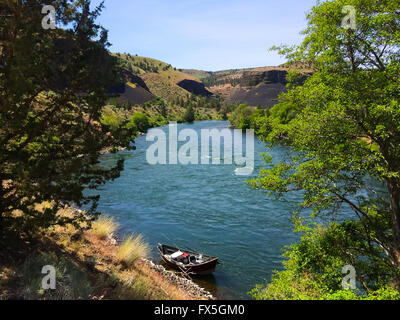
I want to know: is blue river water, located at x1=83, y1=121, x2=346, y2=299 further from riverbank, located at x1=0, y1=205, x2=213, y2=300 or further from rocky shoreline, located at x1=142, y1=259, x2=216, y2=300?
riverbank, located at x1=0, y1=205, x2=213, y2=300

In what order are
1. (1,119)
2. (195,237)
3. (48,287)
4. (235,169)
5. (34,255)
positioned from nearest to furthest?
(1,119)
(48,287)
(34,255)
(195,237)
(235,169)

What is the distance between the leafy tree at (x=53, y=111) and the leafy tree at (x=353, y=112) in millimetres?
7983

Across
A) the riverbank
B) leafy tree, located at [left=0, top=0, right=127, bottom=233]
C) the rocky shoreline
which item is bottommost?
the rocky shoreline

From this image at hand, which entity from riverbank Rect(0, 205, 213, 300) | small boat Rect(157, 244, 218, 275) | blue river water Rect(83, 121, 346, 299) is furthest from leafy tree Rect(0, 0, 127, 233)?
blue river water Rect(83, 121, 346, 299)

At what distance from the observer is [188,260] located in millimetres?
16844

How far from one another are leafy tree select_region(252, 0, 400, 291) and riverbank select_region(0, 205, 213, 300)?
276 inches

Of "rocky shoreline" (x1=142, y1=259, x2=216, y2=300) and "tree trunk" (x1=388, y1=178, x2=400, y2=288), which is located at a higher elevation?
"tree trunk" (x1=388, y1=178, x2=400, y2=288)

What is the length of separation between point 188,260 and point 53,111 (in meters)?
Answer: 12.8

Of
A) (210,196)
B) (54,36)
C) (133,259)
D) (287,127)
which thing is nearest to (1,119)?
(54,36)

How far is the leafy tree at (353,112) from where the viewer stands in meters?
9.73

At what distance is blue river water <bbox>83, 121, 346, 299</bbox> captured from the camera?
16.9m

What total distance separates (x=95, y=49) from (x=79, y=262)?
7.03 metres

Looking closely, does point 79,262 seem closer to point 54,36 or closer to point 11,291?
point 11,291

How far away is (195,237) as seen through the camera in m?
20.8
